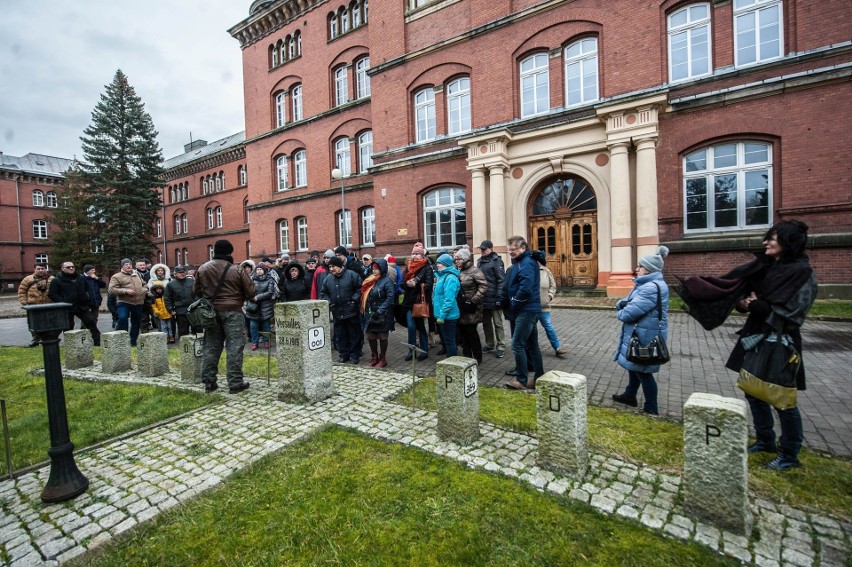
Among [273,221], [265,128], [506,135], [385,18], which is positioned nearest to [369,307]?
[506,135]

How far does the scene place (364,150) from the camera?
930 inches

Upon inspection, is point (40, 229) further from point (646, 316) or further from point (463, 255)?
point (646, 316)

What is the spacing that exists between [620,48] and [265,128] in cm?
2228

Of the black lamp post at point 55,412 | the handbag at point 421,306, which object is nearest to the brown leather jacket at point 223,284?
the black lamp post at point 55,412

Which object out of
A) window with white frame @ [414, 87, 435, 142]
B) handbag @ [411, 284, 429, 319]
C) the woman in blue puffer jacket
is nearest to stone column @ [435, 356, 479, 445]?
the woman in blue puffer jacket

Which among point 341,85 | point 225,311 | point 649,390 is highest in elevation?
point 341,85

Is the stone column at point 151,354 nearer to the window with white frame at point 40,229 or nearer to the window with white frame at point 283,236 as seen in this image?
the window with white frame at point 283,236

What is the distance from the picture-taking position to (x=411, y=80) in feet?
62.7

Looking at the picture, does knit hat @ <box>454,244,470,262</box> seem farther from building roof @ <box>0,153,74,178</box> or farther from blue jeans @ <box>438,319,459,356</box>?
building roof @ <box>0,153,74,178</box>

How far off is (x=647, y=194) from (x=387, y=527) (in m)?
13.6

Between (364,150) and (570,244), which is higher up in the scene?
(364,150)

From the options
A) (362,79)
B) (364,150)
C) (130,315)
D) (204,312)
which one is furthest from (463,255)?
(362,79)

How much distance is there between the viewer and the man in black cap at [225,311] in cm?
575

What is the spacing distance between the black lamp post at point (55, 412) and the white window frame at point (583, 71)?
16177 mm
